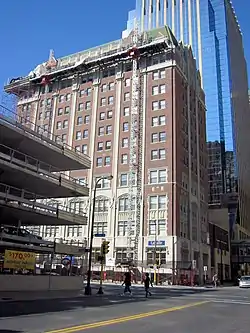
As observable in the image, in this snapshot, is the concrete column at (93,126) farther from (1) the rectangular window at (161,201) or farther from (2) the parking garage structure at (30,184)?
(2) the parking garage structure at (30,184)

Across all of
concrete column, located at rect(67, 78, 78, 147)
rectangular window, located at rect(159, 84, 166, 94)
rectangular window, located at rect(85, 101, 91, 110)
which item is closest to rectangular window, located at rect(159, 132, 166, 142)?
rectangular window, located at rect(159, 84, 166, 94)

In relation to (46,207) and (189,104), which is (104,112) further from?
(46,207)

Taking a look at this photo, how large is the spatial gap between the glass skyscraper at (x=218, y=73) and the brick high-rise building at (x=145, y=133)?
30348 millimetres

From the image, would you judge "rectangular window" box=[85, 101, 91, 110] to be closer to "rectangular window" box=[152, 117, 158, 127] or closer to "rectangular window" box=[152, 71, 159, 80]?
"rectangular window" box=[152, 71, 159, 80]

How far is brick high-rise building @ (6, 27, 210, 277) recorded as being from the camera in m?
67.6


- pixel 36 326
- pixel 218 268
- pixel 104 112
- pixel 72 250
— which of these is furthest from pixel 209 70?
pixel 36 326

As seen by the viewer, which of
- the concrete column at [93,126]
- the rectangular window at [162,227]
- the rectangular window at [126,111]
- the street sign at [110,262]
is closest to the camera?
the rectangular window at [162,227]

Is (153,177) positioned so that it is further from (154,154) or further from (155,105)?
(155,105)

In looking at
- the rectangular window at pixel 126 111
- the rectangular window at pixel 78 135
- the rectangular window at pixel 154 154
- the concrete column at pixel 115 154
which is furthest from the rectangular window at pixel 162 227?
the rectangular window at pixel 78 135

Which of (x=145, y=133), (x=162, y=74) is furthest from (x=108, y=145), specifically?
(x=162, y=74)

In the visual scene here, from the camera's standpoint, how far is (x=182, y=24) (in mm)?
132875

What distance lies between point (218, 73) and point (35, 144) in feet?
326

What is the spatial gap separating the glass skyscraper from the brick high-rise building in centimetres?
3035

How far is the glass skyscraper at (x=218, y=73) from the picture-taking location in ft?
392
